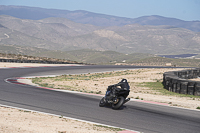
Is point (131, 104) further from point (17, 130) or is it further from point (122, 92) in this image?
point (17, 130)

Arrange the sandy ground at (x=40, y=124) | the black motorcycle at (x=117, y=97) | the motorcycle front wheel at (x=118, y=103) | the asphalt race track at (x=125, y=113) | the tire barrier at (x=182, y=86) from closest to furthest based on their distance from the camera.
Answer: the sandy ground at (x=40, y=124), the asphalt race track at (x=125, y=113), the motorcycle front wheel at (x=118, y=103), the black motorcycle at (x=117, y=97), the tire barrier at (x=182, y=86)

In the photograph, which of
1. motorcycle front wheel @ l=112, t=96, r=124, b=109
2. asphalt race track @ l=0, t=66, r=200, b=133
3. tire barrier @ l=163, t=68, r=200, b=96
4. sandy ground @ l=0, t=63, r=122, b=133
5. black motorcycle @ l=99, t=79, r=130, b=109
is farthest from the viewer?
tire barrier @ l=163, t=68, r=200, b=96

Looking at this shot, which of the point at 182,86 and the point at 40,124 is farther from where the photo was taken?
the point at 182,86

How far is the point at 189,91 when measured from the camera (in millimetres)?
18344

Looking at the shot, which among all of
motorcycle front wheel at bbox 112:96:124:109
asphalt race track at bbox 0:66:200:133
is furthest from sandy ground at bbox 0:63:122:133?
motorcycle front wheel at bbox 112:96:124:109

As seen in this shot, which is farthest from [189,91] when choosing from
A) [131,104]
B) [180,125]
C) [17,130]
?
[17,130]

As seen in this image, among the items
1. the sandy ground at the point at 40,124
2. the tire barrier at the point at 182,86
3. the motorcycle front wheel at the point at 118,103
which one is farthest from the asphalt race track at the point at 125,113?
the tire barrier at the point at 182,86

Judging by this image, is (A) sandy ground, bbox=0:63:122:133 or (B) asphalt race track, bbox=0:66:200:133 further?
(B) asphalt race track, bbox=0:66:200:133

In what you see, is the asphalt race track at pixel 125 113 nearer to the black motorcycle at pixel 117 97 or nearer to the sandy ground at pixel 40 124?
the black motorcycle at pixel 117 97

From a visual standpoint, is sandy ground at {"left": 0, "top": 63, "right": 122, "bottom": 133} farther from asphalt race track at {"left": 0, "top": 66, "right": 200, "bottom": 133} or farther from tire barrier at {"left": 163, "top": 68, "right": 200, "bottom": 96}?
tire barrier at {"left": 163, "top": 68, "right": 200, "bottom": 96}

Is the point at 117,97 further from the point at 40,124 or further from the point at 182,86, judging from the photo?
the point at 182,86

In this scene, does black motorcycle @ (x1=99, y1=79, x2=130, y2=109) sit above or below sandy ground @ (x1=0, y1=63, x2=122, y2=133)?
above

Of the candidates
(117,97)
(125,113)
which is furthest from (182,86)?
(125,113)

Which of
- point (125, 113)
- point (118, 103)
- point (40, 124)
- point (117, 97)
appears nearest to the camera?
point (40, 124)
